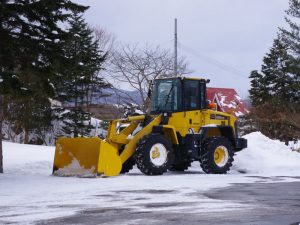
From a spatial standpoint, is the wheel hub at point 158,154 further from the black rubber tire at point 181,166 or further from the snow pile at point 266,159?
the snow pile at point 266,159

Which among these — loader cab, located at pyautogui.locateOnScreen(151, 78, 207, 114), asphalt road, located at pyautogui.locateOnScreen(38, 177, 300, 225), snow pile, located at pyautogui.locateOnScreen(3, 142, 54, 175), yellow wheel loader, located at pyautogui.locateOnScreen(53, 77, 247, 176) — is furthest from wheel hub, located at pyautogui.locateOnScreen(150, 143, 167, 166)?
asphalt road, located at pyautogui.locateOnScreen(38, 177, 300, 225)

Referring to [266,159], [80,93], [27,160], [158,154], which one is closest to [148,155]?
[158,154]

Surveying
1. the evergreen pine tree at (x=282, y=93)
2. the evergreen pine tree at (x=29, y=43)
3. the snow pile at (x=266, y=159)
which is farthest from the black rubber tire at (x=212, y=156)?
the evergreen pine tree at (x=282, y=93)

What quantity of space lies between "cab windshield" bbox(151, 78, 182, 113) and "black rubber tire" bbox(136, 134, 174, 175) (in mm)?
1472

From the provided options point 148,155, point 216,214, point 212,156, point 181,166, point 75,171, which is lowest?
point 216,214

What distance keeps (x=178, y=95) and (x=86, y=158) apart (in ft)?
11.5

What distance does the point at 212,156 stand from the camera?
55.7ft

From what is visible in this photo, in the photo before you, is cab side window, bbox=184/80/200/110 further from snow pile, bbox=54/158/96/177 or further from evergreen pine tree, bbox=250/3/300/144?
evergreen pine tree, bbox=250/3/300/144

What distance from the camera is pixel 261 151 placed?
20094 mm

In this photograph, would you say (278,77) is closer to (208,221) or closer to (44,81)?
(44,81)

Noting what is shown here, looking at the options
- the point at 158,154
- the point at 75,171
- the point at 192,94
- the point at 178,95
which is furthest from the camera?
the point at 192,94

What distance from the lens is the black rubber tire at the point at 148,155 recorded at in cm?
1530

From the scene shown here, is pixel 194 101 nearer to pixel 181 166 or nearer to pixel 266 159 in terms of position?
pixel 181 166

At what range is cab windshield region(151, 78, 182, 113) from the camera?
669 inches
